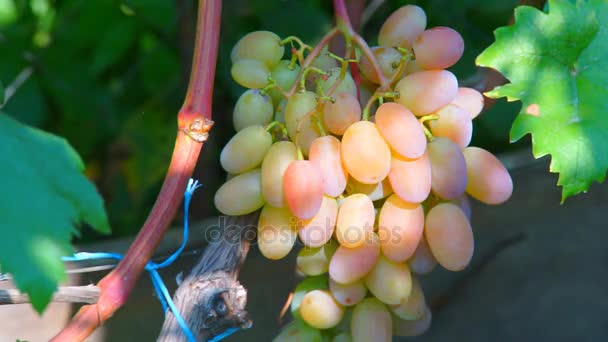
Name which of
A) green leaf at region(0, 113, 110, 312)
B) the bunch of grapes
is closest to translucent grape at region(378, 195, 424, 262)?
the bunch of grapes

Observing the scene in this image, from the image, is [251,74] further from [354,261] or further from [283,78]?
[354,261]

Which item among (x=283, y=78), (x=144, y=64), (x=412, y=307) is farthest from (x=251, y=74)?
(x=144, y=64)

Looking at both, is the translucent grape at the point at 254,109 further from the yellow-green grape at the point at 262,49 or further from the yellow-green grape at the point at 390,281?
the yellow-green grape at the point at 390,281

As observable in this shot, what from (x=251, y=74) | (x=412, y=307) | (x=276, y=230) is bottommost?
(x=412, y=307)

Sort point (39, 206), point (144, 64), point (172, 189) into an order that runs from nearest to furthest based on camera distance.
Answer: point (39, 206) → point (172, 189) → point (144, 64)

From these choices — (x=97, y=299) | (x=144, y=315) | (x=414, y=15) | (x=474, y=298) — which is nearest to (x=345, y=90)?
(x=414, y=15)

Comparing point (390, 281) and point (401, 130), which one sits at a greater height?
point (401, 130)
